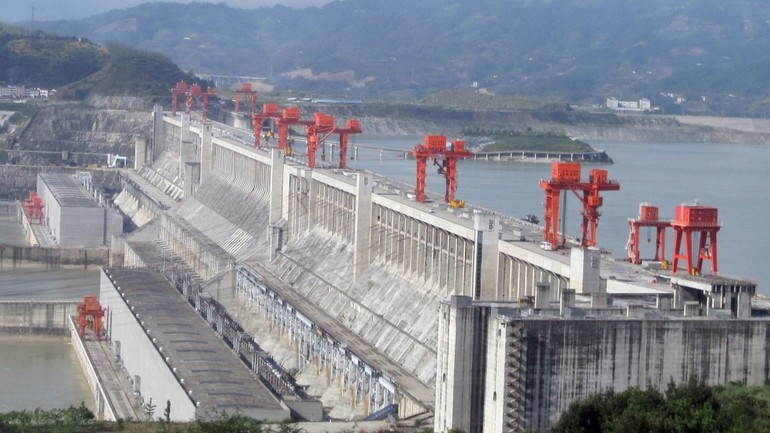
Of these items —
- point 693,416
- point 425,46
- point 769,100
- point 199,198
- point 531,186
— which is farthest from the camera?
point 425,46

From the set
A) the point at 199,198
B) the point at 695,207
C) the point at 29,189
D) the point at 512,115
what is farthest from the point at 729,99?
the point at 695,207

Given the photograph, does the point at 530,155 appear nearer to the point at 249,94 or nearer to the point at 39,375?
the point at 249,94

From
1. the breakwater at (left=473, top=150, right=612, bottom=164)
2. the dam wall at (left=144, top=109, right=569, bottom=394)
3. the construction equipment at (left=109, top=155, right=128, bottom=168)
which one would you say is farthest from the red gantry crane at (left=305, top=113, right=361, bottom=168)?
the breakwater at (left=473, top=150, right=612, bottom=164)

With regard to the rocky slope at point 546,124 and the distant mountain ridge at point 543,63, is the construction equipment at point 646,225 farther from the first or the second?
the distant mountain ridge at point 543,63

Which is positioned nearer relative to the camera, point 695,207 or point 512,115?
point 695,207

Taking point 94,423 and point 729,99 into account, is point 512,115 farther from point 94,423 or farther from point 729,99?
point 94,423

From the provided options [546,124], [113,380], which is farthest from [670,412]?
[546,124]

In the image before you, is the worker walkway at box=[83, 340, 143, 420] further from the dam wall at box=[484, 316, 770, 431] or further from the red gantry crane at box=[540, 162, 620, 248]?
the dam wall at box=[484, 316, 770, 431]
